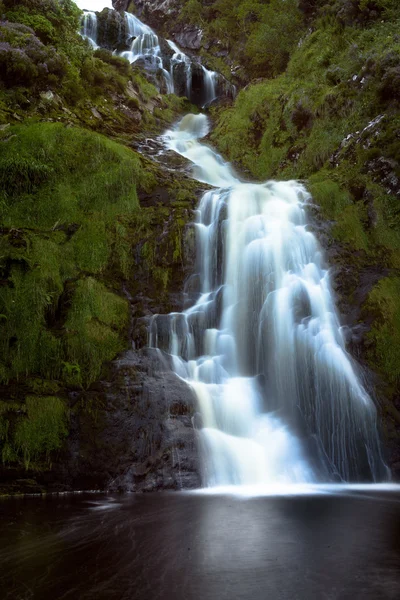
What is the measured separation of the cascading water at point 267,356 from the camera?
28.0ft

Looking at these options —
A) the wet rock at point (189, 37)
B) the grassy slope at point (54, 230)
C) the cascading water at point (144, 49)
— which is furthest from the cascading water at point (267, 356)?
the wet rock at point (189, 37)

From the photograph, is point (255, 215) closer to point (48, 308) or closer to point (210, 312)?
point (210, 312)

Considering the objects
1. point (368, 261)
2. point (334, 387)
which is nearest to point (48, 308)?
point (334, 387)

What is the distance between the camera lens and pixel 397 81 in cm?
1465

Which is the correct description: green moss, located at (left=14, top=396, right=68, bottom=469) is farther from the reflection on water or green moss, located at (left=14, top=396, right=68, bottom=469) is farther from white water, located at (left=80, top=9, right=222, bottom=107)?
white water, located at (left=80, top=9, right=222, bottom=107)

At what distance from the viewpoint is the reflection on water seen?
12.3 ft

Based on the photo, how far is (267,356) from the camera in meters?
10.0

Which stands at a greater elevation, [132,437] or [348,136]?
[348,136]

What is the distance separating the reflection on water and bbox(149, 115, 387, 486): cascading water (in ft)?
4.83

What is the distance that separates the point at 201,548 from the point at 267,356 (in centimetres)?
556

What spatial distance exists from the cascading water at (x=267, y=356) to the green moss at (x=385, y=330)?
2.39 feet

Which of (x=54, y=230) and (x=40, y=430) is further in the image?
(x=54, y=230)

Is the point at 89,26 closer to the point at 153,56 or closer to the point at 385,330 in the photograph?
the point at 153,56

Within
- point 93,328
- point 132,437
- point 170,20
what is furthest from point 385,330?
point 170,20
